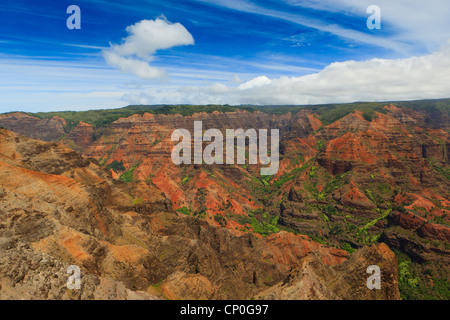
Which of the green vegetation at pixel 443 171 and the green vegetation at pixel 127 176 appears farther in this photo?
the green vegetation at pixel 127 176

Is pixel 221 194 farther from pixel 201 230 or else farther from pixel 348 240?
pixel 348 240

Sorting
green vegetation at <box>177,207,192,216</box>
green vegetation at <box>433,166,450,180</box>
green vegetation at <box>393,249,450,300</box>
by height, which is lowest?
green vegetation at <box>393,249,450,300</box>

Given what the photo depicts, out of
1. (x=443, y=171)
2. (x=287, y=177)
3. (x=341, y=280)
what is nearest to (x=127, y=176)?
(x=287, y=177)

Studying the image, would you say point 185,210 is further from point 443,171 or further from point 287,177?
point 443,171

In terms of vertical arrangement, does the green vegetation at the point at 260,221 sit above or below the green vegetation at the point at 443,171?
below

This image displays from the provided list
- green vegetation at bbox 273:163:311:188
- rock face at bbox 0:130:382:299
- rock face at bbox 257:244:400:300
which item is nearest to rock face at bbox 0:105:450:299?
rock face at bbox 0:130:382:299

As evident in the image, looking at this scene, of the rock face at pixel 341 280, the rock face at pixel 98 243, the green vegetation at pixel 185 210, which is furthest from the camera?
the green vegetation at pixel 185 210

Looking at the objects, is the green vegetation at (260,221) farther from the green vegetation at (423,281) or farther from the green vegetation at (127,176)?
the green vegetation at (127,176)

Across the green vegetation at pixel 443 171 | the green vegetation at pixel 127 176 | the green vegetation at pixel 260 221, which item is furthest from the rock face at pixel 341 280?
the green vegetation at pixel 443 171

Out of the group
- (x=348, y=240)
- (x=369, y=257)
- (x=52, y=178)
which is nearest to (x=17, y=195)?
(x=52, y=178)

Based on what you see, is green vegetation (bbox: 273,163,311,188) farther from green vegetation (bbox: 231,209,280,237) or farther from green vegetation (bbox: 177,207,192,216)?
green vegetation (bbox: 177,207,192,216)
